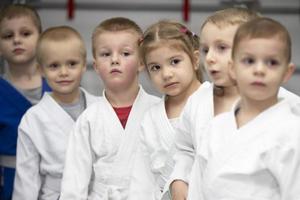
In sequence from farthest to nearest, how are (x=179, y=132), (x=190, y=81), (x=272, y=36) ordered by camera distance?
(x=190, y=81)
(x=179, y=132)
(x=272, y=36)

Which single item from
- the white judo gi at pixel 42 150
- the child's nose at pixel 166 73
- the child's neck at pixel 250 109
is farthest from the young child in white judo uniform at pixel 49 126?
the child's neck at pixel 250 109

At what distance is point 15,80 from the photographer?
2578 millimetres

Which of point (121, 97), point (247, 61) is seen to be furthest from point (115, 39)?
point (247, 61)


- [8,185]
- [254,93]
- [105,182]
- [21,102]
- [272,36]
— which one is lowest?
[8,185]

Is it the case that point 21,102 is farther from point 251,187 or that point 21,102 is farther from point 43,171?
point 251,187

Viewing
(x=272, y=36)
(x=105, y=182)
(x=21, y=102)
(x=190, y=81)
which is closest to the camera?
(x=272, y=36)

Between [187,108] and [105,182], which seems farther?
[105,182]

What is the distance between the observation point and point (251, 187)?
1434mm

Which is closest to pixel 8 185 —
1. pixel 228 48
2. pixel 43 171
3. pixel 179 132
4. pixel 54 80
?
pixel 43 171

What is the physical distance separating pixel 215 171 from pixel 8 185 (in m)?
1.30

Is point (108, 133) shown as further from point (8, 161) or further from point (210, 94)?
point (8, 161)

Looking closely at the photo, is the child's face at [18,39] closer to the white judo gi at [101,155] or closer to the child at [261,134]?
the white judo gi at [101,155]

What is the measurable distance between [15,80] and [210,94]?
115 cm

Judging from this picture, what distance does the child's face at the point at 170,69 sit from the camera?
6.20 feet
